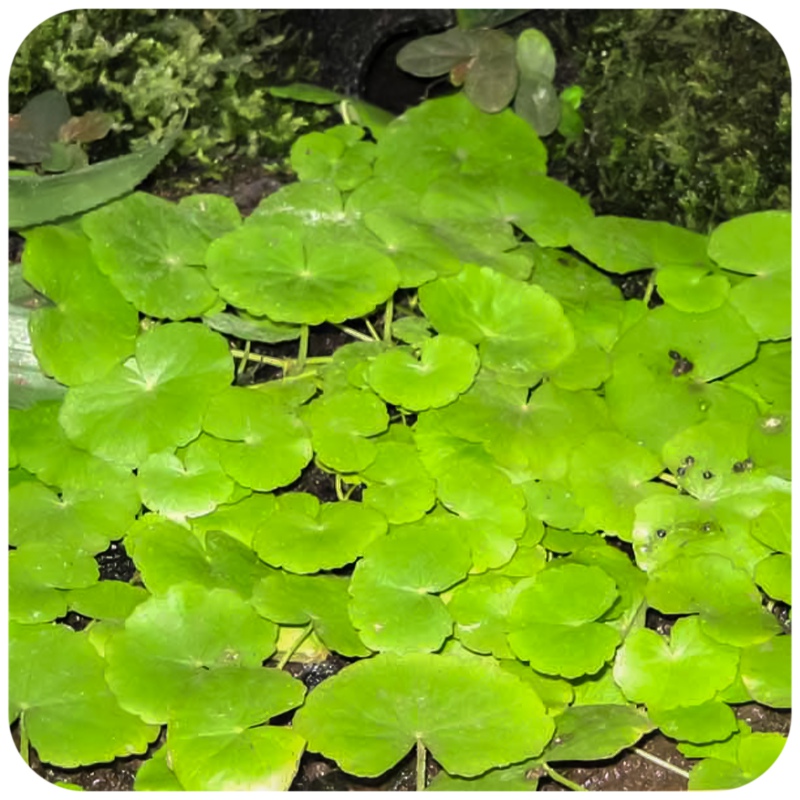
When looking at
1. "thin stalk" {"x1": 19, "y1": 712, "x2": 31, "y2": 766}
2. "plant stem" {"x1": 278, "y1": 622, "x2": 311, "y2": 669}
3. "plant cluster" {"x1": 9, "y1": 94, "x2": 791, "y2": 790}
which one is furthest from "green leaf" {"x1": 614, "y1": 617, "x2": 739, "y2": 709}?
"thin stalk" {"x1": 19, "y1": 712, "x2": 31, "y2": 766}

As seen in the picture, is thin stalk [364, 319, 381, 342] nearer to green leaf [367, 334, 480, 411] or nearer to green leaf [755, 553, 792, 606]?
green leaf [367, 334, 480, 411]

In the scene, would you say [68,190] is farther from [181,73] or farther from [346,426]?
[346,426]

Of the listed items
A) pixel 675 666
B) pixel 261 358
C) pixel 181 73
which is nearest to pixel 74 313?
pixel 261 358

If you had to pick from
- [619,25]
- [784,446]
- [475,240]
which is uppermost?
[619,25]

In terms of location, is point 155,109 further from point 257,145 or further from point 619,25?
point 619,25

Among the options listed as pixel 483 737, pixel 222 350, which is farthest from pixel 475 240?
pixel 483 737
